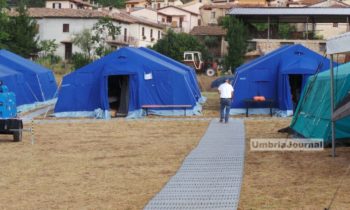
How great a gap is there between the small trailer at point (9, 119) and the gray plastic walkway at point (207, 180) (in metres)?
4.69

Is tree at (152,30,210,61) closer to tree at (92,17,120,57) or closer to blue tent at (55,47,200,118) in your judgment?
tree at (92,17,120,57)

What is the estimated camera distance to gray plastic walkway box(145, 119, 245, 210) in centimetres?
867

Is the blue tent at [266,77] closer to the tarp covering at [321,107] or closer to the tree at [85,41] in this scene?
the tarp covering at [321,107]

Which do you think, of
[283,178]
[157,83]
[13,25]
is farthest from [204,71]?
[283,178]

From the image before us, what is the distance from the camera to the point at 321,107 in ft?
50.5

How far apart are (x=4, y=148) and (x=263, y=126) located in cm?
864

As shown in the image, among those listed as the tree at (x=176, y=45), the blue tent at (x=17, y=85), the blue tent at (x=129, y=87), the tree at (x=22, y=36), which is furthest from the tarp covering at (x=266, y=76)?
the tree at (x=176, y=45)

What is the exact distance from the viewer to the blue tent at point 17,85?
25.7 metres

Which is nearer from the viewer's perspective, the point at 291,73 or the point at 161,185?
the point at 161,185

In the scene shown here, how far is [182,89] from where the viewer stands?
80.8 ft

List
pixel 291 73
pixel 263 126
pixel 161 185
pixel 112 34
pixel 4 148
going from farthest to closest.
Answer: pixel 112 34
pixel 291 73
pixel 263 126
pixel 4 148
pixel 161 185

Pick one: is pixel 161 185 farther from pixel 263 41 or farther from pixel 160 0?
pixel 160 0

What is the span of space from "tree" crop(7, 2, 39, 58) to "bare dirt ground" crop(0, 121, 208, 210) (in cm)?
3349

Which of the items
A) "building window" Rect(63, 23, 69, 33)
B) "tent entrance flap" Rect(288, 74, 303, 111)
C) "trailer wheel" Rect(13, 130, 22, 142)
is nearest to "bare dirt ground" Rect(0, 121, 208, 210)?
"trailer wheel" Rect(13, 130, 22, 142)
